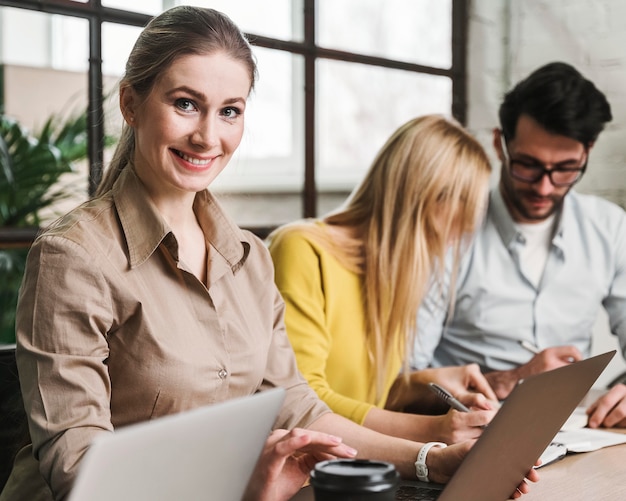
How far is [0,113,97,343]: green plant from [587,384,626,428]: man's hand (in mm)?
1308

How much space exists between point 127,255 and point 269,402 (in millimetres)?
517

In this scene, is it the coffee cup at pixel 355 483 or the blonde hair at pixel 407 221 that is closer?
the coffee cup at pixel 355 483

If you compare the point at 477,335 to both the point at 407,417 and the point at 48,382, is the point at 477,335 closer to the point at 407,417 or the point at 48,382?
the point at 407,417

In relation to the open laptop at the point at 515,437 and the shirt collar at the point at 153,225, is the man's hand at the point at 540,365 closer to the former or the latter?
the open laptop at the point at 515,437

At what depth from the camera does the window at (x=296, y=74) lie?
2.22 meters

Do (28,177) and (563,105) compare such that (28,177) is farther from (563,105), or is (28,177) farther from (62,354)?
(563,105)

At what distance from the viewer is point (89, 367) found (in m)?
1.20

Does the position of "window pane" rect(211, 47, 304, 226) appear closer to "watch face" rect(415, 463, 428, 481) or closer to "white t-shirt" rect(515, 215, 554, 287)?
"white t-shirt" rect(515, 215, 554, 287)

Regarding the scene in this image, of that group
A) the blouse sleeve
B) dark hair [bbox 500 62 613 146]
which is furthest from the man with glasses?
the blouse sleeve

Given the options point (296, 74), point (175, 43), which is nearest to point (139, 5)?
point (296, 74)

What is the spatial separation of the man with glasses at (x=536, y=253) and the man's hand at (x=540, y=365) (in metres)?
0.23

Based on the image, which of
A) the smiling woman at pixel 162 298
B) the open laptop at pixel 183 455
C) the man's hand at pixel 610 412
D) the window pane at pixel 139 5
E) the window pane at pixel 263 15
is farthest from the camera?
the window pane at pixel 263 15

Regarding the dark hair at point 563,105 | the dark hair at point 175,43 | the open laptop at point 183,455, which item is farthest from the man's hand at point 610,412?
the open laptop at point 183,455

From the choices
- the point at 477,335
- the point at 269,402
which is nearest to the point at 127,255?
the point at 269,402
